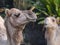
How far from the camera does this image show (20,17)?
3764 mm

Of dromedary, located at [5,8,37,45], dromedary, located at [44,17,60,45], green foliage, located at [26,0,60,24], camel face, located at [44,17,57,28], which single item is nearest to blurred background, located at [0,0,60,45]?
green foliage, located at [26,0,60,24]

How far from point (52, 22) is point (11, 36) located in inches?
49.3

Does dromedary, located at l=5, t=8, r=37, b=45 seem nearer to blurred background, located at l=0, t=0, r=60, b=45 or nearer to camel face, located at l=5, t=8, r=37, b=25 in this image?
camel face, located at l=5, t=8, r=37, b=25

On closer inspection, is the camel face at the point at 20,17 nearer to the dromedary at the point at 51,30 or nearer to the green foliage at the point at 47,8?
the dromedary at the point at 51,30

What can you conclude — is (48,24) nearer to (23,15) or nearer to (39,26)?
(23,15)

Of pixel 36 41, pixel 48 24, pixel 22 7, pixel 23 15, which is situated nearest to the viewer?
pixel 23 15

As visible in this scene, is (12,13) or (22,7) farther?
(22,7)

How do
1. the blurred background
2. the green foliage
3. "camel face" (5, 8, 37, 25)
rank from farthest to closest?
1. the green foliage
2. the blurred background
3. "camel face" (5, 8, 37, 25)

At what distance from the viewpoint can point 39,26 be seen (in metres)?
7.46

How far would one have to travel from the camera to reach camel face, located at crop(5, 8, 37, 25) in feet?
12.0

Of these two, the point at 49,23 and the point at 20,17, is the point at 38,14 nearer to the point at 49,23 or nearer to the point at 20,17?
the point at 49,23

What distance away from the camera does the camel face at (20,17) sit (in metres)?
3.65

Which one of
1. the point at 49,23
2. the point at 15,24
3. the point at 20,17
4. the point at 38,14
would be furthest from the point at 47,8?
the point at 20,17

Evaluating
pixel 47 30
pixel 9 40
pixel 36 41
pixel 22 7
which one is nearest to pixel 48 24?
pixel 47 30
